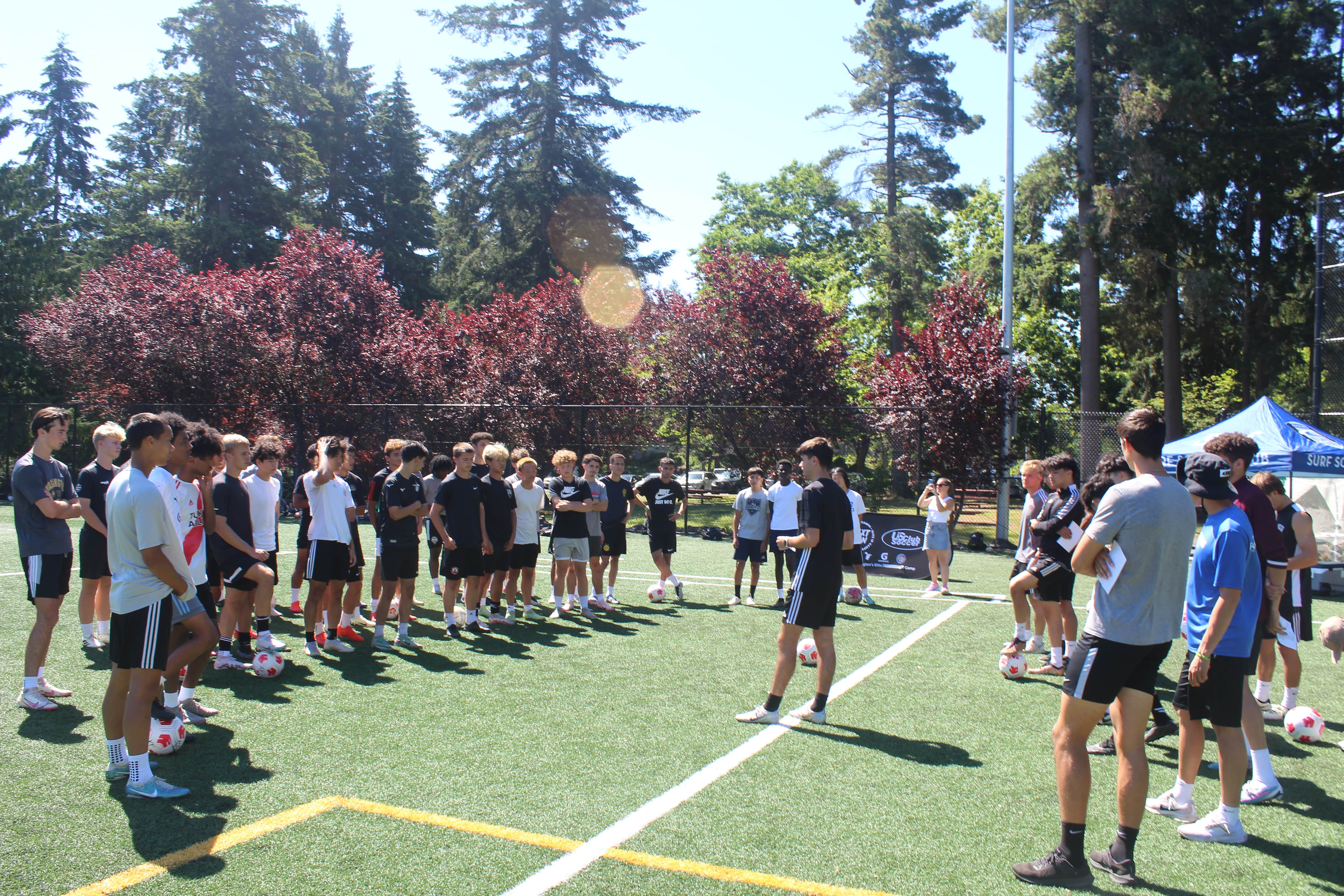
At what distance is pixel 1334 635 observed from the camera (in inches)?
208

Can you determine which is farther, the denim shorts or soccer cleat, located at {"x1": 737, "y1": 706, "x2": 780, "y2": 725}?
the denim shorts

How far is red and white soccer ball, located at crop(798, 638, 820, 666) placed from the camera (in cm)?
775

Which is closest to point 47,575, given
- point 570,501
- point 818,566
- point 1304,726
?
point 570,501

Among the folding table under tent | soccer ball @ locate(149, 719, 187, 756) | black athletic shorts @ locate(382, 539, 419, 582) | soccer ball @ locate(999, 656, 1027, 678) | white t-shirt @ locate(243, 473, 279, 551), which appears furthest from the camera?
the folding table under tent

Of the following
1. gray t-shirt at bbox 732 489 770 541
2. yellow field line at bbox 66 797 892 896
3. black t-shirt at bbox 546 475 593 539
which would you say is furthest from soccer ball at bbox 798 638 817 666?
yellow field line at bbox 66 797 892 896

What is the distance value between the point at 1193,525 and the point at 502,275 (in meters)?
36.2

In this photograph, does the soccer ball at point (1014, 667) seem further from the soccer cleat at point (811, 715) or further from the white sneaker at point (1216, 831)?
the white sneaker at point (1216, 831)

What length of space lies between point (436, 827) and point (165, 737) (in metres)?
2.11

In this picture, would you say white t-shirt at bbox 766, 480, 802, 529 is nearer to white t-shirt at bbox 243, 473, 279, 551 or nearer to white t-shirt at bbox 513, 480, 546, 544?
white t-shirt at bbox 513, 480, 546, 544

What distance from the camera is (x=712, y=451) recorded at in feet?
71.9

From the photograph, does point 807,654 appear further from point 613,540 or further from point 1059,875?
point 1059,875

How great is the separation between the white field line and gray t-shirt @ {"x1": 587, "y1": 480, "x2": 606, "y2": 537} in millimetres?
4064

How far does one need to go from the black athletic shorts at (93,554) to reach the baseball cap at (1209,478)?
7.67 m

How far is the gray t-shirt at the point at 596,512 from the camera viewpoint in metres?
10.1
